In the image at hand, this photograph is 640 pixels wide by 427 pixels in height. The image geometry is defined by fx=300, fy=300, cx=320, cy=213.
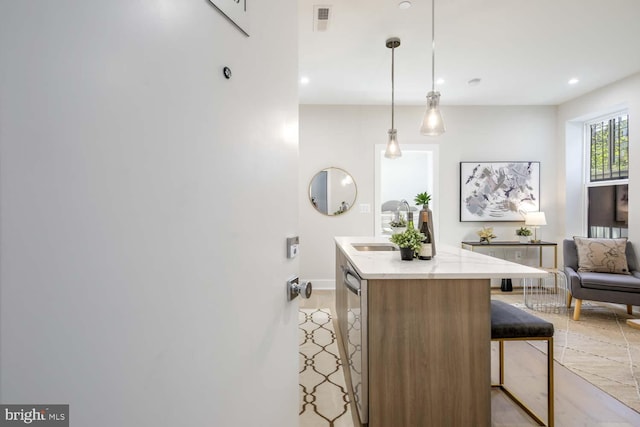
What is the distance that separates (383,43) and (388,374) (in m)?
2.77

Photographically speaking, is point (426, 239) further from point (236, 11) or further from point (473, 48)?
point (473, 48)

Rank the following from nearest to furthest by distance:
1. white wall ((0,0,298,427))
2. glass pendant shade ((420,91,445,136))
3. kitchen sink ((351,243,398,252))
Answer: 1. white wall ((0,0,298,427))
2. glass pendant shade ((420,91,445,136))
3. kitchen sink ((351,243,398,252))

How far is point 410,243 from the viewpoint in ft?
5.97

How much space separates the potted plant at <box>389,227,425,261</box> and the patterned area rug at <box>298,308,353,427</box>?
0.95 meters

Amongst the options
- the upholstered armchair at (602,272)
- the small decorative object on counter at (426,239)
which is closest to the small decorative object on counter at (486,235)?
the upholstered armchair at (602,272)

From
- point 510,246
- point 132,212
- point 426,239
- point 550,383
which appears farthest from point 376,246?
point 510,246

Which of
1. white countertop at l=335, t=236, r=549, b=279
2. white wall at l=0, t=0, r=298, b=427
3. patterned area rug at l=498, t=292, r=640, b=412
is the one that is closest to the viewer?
white wall at l=0, t=0, r=298, b=427

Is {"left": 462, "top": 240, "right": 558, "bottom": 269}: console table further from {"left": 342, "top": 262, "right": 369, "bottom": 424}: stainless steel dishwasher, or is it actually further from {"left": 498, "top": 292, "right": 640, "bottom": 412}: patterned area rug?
{"left": 342, "top": 262, "right": 369, "bottom": 424}: stainless steel dishwasher

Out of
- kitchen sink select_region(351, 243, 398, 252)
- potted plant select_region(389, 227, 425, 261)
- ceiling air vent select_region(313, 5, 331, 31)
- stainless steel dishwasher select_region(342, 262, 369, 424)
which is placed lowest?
stainless steel dishwasher select_region(342, 262, 369, 424)

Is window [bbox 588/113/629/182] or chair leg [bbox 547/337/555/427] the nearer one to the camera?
chair leg [bbox 547/337/555/427]

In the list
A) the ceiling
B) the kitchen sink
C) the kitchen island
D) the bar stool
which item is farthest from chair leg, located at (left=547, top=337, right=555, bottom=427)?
the ceiling

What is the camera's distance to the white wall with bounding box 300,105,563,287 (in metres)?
4.47

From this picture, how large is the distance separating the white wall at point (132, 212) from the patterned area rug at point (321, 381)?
3.82 ft

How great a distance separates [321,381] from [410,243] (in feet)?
3.65
